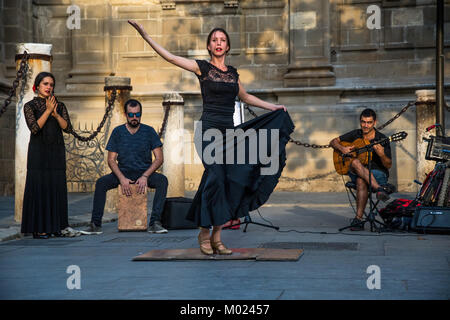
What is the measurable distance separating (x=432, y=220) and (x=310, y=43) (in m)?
9.03

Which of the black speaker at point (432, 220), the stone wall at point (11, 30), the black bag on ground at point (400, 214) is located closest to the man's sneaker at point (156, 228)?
the black bag on ground at point (400, 214)

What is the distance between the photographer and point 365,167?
887cm

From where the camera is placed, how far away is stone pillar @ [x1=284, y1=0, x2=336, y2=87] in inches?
649

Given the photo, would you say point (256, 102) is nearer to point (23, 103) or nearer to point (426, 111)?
point (23, 103)

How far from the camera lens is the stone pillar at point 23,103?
9.16 meters

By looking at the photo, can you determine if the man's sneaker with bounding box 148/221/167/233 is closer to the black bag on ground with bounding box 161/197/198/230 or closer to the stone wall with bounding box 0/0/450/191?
the black bag on ground with bounding box 161/197/198/230

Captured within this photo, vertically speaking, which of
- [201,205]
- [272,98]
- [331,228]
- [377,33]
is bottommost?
[331,228]

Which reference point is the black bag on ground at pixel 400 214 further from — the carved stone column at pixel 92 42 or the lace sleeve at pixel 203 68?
the carved stone column at pixel 92 42

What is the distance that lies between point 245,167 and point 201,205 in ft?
1.66

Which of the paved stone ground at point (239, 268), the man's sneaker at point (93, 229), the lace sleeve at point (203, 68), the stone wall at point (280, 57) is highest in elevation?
the stone wall at point (280, 57)

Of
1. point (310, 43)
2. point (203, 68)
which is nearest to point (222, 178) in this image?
point (203, 68)
